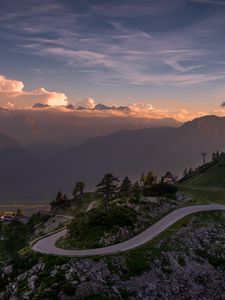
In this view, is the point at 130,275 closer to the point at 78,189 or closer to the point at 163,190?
the point at 163,190

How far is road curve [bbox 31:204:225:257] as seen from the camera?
61.9 m

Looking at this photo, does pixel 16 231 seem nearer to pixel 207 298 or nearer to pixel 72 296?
pixel 72 296

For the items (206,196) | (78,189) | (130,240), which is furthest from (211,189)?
(78,189)

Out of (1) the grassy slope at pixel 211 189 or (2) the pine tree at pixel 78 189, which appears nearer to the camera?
(1) the grassy slope at pixel 211 189

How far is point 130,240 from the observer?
68.1m

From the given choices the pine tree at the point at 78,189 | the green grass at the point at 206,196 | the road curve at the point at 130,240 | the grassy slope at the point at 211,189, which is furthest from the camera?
the pine tree at the point at 78,189

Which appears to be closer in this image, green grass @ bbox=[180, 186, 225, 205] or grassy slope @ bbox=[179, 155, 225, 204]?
green grass @ bbox=[180, 186, 225, 205]

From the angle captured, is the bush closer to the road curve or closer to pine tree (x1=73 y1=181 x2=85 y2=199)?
the road curve

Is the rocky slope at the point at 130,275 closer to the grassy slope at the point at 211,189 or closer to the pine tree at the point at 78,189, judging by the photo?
the grassy slope at the point at 211,189

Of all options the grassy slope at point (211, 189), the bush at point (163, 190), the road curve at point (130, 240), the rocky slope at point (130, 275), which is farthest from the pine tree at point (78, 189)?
the rocky slope at point (130, 275)

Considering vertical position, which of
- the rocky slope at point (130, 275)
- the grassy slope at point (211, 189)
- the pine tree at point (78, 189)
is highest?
the grassy slope at point (211, 189)

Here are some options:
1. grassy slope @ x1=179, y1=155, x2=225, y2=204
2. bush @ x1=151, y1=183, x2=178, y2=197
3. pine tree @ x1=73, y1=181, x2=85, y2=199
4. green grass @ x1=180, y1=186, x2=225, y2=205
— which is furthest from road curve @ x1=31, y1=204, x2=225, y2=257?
pine tree @ x1=73, y1=181, x2=85, y2=199

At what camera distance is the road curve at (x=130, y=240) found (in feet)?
203

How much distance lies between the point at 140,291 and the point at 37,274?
13454 millimetres
